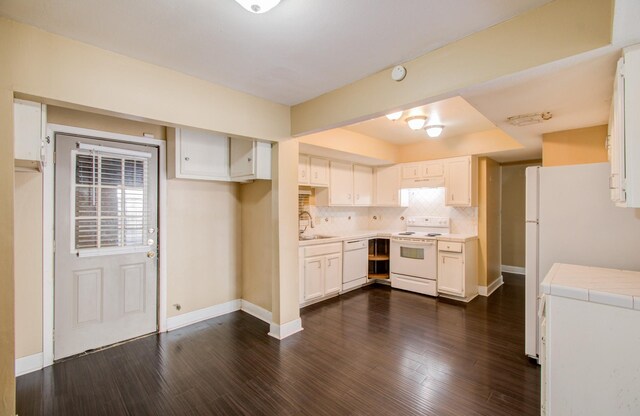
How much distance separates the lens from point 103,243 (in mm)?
2980

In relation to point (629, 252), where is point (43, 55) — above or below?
above

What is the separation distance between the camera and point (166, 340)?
3.16 meters

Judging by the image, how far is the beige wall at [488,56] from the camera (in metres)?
1.51

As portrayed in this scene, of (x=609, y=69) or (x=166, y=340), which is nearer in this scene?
(x=609, y=69)

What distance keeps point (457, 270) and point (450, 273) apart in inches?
4.5

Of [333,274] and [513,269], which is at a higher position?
[333,274]

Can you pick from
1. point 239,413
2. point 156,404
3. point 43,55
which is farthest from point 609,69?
point 156,404

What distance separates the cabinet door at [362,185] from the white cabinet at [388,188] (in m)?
0.12

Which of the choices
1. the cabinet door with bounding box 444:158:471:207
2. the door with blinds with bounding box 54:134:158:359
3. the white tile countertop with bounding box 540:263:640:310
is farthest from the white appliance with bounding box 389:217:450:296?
the door with blinds with bounding box 54:134:158:359

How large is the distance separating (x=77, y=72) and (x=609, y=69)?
11.3 feet

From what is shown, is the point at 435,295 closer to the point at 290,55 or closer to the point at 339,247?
the point at 339,247

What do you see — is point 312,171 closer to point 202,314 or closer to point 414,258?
point 414,258

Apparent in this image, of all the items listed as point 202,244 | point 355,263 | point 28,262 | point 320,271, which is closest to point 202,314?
point 202,244

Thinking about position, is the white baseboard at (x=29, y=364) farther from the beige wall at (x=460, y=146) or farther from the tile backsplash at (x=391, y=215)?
the beige wall at (x=460, y=146)
